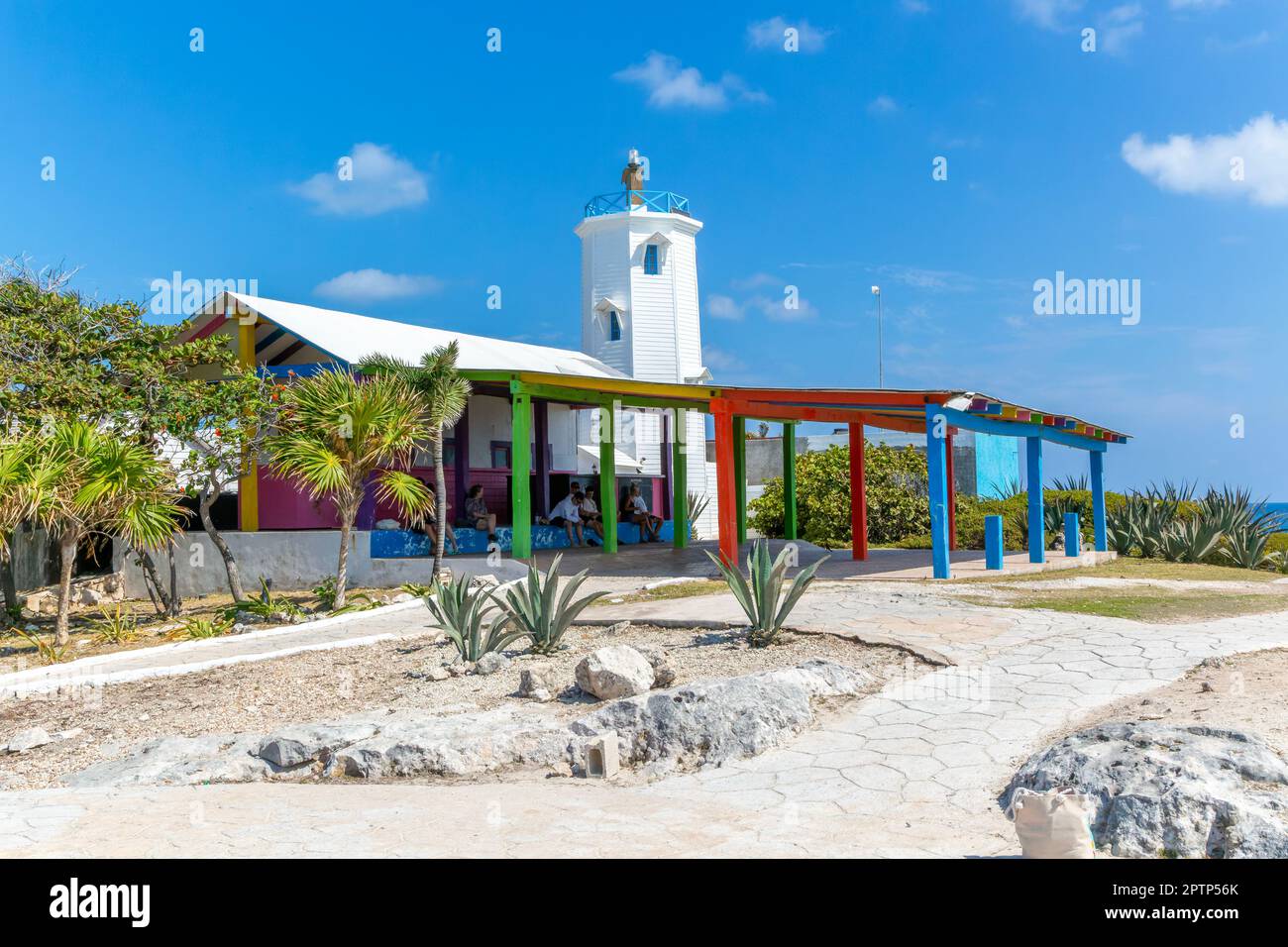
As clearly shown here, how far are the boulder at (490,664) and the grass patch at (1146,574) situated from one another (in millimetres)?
6287

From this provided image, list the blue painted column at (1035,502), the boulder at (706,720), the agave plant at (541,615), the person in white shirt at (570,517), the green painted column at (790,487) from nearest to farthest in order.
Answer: the boulder at (706,720) < the agave plant at (541,615) < the blue painted column at (1035,502) < the person in white shirt at (570,517) < the green painted column at (790,487)

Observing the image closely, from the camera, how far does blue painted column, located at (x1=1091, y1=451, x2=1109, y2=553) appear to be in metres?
18.1

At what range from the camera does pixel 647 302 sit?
27.6 metres

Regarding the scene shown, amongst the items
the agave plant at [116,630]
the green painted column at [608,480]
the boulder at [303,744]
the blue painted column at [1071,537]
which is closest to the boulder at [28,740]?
the boulder at [303,744]

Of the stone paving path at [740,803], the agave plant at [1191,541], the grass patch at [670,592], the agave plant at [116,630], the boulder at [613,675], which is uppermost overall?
the agave plant at [1191,541]

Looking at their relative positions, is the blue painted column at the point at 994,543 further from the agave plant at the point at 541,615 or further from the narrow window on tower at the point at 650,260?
the narrow window on tower at the point at 650,260

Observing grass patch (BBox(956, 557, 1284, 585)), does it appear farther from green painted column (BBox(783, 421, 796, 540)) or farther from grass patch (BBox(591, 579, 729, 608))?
green painted column (BBox(783, 421, 796, 540))

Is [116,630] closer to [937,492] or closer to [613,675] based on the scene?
[613,675]

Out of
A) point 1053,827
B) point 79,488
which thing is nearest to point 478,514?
point 79,488

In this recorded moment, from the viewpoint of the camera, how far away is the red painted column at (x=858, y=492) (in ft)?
54.8

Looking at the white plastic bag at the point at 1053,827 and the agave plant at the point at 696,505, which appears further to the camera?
the agave plant at the point at 696,505

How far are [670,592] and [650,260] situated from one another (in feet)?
57.5

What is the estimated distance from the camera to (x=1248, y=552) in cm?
1683
